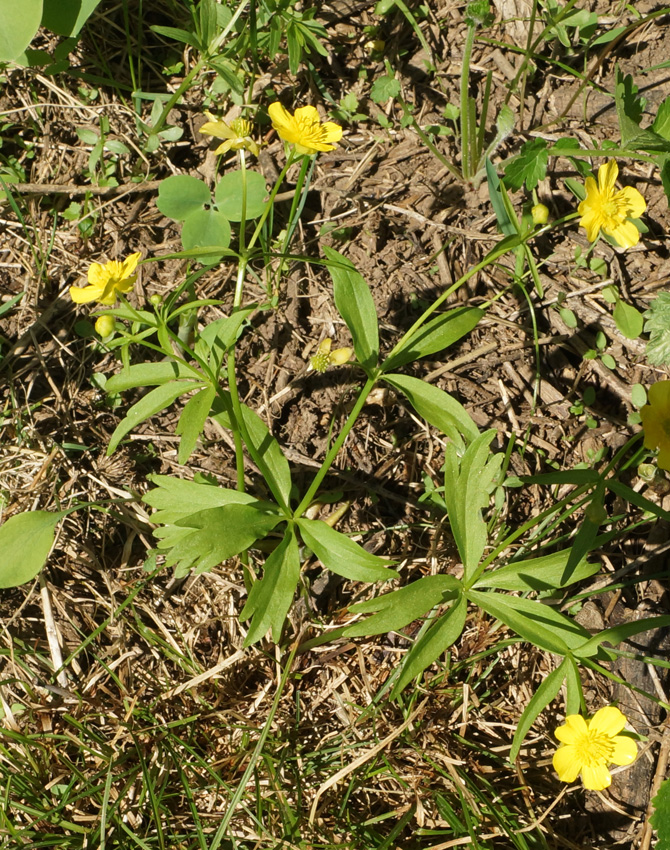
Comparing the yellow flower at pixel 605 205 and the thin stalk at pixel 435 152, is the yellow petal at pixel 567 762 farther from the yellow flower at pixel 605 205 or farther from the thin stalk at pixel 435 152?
the thin stalk at pixel 435 152

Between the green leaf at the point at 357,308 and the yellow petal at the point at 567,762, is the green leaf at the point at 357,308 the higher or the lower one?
the higher one

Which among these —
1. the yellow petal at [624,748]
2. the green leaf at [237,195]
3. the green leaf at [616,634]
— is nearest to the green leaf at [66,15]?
the green leaf at [237,195]

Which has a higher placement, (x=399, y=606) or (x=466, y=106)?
(x=466, y=106)

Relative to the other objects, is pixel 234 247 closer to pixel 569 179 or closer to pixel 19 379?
pixel 19 379

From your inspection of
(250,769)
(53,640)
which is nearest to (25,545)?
(53,640)

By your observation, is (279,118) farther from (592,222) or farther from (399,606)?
(399,606)

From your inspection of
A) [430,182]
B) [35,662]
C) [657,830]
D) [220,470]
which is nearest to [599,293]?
[430,182]
